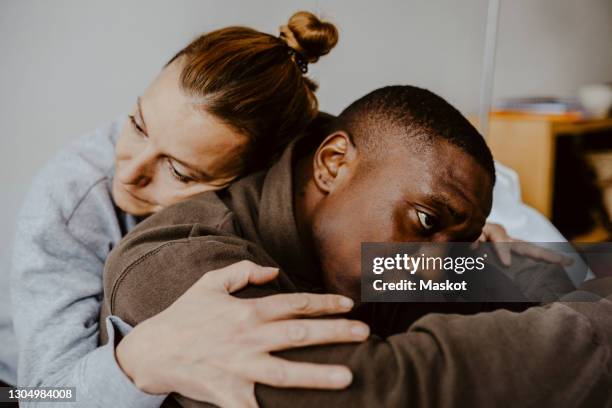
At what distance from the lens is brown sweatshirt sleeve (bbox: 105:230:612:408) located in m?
0.41

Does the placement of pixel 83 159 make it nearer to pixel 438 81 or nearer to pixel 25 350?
pixel 25 350

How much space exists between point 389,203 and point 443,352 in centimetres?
19

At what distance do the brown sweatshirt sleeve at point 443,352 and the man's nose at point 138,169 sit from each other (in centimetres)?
19

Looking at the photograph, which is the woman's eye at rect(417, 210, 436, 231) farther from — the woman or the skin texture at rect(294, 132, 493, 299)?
the woman

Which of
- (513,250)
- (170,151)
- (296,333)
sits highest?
(170,151)

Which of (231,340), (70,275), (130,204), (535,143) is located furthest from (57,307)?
(535,143)

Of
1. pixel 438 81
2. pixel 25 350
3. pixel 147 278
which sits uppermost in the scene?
A: pixel 438 81

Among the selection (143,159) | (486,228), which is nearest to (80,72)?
(143,159)

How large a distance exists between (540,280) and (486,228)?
134mm

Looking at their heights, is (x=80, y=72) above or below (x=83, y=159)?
above

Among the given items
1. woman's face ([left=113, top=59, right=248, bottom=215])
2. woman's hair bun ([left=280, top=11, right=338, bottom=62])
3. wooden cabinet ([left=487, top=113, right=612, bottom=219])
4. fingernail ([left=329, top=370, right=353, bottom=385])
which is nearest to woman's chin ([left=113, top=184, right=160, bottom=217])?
woman's face ([left=113, top=59, right=248, bottom=215])

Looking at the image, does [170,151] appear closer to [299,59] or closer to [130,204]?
[130,204]

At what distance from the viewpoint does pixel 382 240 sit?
1.86ft

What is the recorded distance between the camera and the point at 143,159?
0.66 metres
